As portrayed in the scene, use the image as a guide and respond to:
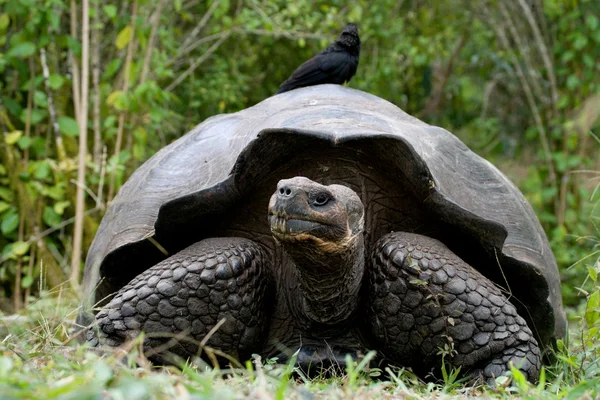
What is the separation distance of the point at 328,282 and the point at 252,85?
6.07 metres

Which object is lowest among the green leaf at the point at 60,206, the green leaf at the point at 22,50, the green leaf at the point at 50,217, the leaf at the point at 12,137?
A: the green leaf at the point at 50,217

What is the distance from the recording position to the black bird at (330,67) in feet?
15.8

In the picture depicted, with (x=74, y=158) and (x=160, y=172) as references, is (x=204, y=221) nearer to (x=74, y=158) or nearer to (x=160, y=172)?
(x=160, y=172)

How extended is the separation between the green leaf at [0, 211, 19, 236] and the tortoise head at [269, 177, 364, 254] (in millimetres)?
2994

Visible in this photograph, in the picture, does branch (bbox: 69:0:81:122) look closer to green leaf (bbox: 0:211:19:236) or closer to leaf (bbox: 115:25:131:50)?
leaf (bbox: 115:25:131:50)

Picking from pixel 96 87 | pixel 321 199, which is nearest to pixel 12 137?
pixel 96 87

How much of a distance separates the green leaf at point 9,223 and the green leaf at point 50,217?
0.54 feet

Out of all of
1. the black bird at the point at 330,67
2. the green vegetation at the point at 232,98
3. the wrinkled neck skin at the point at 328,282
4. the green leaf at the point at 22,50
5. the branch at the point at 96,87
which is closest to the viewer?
the wrinkled neck skin at the point at 328,282

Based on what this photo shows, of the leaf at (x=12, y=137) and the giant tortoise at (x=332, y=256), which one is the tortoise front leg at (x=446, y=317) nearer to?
the giant tortoise at (x=332, y=256)

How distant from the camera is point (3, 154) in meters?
5.41

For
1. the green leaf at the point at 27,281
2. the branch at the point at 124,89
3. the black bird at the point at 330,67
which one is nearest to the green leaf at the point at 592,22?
the black bird at the point at 330,67

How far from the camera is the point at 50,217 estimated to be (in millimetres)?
5457

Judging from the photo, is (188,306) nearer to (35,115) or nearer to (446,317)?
(446,317)

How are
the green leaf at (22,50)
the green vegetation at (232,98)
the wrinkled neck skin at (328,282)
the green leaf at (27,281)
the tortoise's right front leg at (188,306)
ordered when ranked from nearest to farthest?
the wrinkled neck skin at (328,282) < the tortoise's right front leg at (188,306) < the green vegetation at (232,98) < the green leaf at (27,281) < the green leaf at (22,50)
